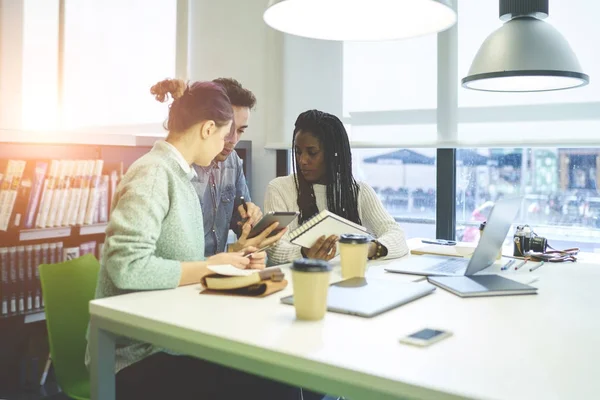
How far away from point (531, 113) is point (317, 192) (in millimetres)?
1228

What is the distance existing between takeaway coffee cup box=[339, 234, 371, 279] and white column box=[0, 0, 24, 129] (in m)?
3.18

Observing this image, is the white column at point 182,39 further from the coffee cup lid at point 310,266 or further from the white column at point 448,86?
the coffee cup lid at point 310,266

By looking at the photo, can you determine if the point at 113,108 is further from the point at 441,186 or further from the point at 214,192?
the point at 441,186

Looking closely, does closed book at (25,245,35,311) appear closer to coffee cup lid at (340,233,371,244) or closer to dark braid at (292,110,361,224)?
dark braid at (292,110,361,224)

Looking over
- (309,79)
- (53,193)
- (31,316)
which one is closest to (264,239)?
(53,193)

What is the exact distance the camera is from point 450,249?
6.72ft

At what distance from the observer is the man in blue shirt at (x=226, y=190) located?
7.13ft

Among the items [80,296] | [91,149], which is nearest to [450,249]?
[80,296]

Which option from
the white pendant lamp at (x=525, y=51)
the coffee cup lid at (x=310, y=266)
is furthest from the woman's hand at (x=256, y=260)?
the white pendant lamp at (x=525, y=51)

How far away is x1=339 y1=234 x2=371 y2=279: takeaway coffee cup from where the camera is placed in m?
1.47

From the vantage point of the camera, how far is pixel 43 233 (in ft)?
8.39

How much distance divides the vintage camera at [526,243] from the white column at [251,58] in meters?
1.67

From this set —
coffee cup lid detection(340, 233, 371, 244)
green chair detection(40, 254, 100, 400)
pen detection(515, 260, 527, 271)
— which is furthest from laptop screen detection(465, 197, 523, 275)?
green chair detection(40, 254, 100, 400)

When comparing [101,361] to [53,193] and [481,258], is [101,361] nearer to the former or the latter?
[481,258]
